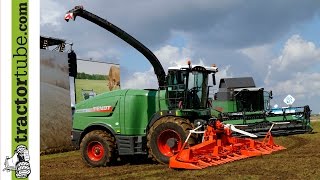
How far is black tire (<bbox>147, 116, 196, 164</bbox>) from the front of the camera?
12.6 m

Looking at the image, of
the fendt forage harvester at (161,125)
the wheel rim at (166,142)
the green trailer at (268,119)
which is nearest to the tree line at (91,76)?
the green trailer at (268,119)

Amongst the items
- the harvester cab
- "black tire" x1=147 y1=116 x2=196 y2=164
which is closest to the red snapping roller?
"black tire" x1=147 y1=116 x2=196 y2=164

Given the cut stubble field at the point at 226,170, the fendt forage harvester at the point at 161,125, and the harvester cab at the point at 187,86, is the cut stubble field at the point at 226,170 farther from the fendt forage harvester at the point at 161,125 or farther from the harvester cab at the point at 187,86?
the harvester cab at the point at 187,86

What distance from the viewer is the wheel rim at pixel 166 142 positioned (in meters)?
12.8

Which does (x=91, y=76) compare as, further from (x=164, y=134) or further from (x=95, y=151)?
(x=164, y=134)

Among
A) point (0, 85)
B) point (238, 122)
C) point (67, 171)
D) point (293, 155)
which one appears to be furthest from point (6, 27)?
point (238, 122)

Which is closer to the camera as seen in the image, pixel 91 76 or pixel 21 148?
pixel 21 148

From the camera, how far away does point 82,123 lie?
15.0m

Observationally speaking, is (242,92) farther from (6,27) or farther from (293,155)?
(6,27)

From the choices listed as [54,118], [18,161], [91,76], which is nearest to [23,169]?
[18,161]

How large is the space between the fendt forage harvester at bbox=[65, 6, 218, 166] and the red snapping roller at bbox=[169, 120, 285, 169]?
59 centimetres

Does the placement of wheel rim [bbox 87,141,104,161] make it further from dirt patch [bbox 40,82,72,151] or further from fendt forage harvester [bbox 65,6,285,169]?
dirt patch [bbox 40,82,72,151]

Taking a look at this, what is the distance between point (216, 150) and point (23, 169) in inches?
282

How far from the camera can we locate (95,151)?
14203mm
